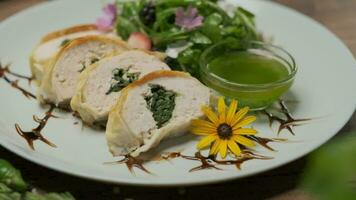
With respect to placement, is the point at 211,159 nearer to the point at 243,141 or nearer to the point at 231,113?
the point at 243,141

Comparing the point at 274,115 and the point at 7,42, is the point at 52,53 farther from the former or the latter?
the point at 274,115

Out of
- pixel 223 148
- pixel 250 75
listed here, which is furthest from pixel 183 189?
pixel 250 75

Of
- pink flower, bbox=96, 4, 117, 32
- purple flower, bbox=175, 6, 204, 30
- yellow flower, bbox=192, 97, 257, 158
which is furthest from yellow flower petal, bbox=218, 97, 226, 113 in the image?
pink flower, bbox=96, 4, 117, 32

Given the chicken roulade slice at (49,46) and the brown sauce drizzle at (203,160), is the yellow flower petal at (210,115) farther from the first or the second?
the chicken roulade slice at (49,46)

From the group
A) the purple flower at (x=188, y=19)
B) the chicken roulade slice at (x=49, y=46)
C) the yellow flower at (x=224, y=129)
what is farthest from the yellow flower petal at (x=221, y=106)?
the chicken roulade slice at (x=49, y=46)

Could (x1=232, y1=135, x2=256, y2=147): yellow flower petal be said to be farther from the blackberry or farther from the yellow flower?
the blackberry

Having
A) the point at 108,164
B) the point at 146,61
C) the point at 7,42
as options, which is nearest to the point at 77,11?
the point at 7,42

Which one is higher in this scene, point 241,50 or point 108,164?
point 241,50
